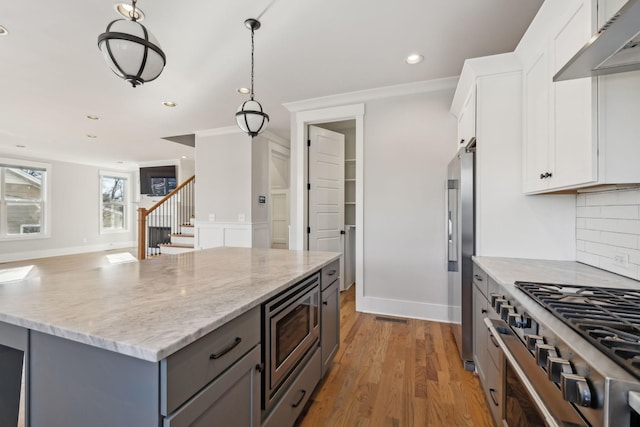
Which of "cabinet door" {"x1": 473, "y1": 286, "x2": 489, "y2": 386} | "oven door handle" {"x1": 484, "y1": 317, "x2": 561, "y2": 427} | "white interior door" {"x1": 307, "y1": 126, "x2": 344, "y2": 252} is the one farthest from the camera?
"white interior door" {"x1": 307, "y1": 126, "x2": 344, "y2": 252}

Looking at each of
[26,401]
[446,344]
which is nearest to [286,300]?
[26,401]

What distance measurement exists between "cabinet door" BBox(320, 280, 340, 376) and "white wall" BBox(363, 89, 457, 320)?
1.33 meters

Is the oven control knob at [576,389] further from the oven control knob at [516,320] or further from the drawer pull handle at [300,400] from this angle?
the drawer pull handle at [300,400]

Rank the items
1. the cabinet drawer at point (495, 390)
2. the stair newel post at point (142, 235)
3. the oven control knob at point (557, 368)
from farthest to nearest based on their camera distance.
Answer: the stair newel post at point (142, 235) → the cabinet drawer at point (495, 390) → the oven control knob at point (557, 368)

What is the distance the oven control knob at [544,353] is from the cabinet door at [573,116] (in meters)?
0.93

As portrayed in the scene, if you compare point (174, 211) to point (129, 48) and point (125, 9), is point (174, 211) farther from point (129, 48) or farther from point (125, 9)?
point (129, 48)

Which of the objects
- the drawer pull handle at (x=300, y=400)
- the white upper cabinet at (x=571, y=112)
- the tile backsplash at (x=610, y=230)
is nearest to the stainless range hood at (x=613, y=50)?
the white upper cabinet at (x=571, y=112)

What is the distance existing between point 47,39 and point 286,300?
10.0ft

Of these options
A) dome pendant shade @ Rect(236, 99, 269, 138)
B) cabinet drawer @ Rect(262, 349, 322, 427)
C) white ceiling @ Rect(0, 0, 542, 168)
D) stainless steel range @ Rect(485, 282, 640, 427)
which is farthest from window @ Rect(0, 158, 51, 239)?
stainless steel range @ Rect(485, 282, 640, 427)

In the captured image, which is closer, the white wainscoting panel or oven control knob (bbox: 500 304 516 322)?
oven control knob (bbox: 500 304 516 322)

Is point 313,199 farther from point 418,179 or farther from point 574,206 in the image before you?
point 574,206

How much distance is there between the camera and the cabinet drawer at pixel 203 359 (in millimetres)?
748

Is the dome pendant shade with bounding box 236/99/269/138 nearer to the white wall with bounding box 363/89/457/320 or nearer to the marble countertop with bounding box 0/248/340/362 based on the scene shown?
the marble countertop with bounding box 0/248/340/362

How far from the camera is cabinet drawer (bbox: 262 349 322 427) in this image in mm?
1306
